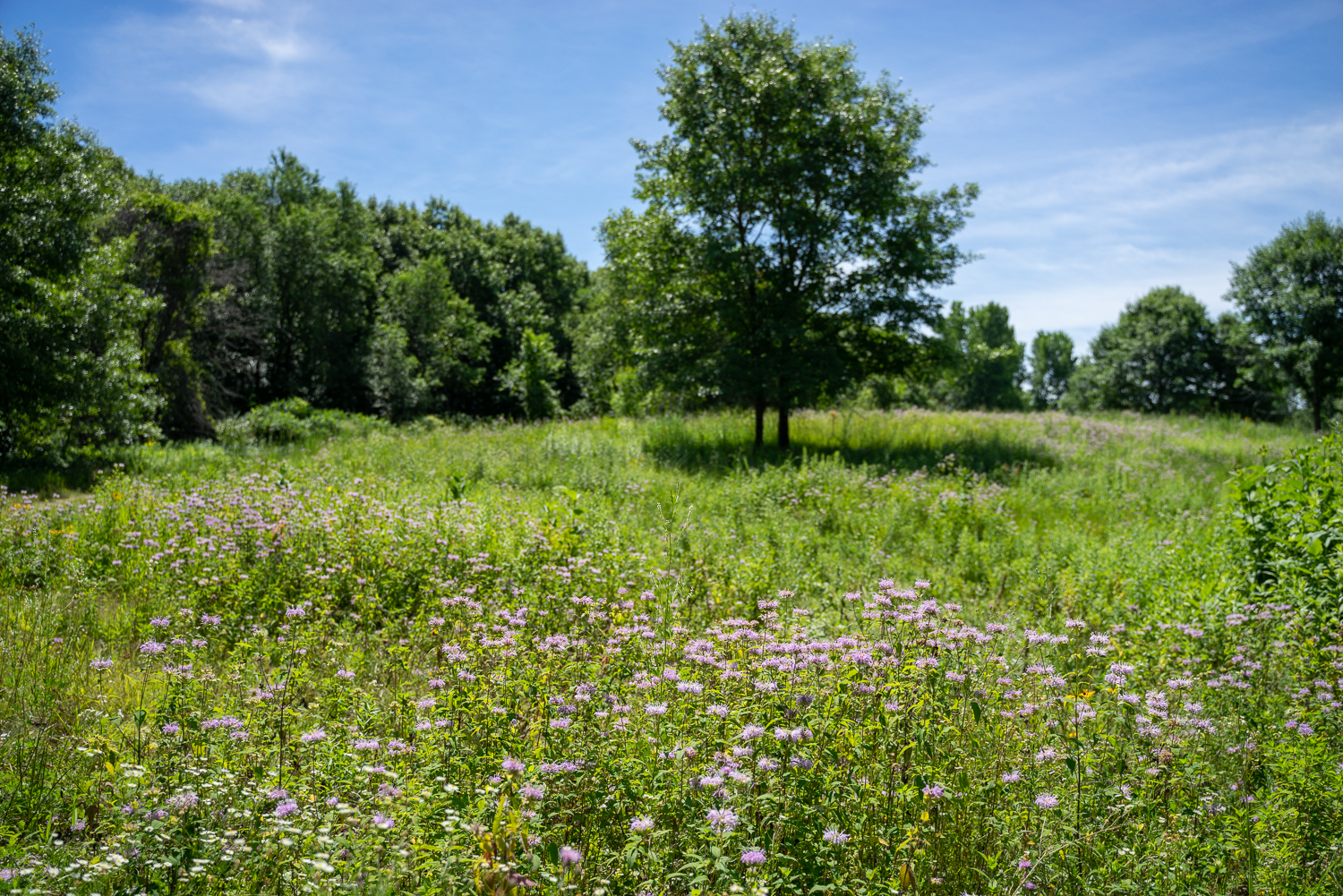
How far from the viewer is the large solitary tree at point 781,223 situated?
52.6 ft

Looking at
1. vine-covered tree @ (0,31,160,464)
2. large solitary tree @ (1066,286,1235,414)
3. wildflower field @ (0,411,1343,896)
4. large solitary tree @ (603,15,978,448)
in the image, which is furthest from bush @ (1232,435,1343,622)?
large solitary tree @ (1066,286,1235,414)

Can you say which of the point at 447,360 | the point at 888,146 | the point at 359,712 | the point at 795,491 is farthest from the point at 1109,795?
the point at 447,360

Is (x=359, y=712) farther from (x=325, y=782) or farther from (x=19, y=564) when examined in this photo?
(x=19, y=564)

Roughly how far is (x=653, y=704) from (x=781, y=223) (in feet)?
49.9

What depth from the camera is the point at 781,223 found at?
53.8 ft

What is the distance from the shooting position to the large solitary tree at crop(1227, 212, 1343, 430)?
29.4 metres

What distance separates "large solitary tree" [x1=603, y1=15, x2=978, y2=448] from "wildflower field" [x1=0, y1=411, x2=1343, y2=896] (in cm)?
894

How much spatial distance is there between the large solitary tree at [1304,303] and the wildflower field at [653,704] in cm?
3139

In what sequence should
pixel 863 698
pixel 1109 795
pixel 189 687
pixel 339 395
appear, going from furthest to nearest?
pixel 339 395 < pixel 189 687 < pixel 863 698 < pixel 1109 795

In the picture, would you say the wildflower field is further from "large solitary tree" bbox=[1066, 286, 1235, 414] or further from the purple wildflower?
"large solitary tree" bbox=[1066, 286, 1235, 414]

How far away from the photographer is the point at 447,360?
35625mm

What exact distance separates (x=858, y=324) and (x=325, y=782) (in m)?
15.7

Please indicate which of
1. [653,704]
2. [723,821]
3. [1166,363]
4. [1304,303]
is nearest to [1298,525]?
[653,704]

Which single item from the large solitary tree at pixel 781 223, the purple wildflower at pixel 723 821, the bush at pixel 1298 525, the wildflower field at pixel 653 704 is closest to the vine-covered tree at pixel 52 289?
the wildflower field at pixel 653 704
